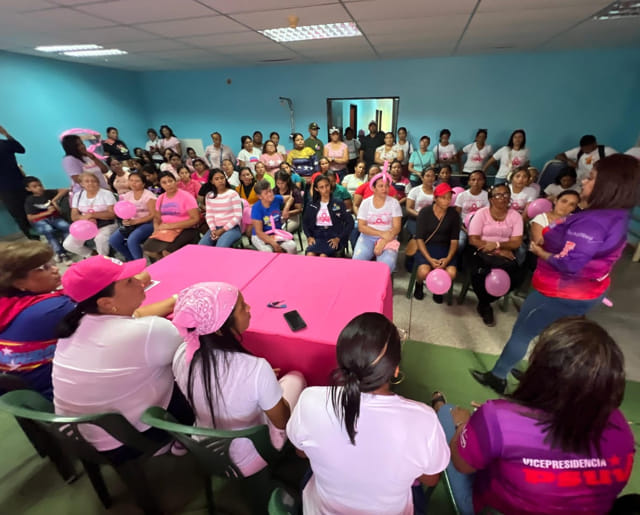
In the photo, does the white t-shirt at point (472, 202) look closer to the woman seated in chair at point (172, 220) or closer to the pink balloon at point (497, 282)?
the pink balloon at point (497, 282)

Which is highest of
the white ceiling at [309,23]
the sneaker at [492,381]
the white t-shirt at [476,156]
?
the white ceiling at [309,23]

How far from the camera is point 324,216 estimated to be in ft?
10.0

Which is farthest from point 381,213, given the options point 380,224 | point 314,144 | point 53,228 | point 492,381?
point 53,228

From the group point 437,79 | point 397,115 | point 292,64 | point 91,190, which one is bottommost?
point 91,190

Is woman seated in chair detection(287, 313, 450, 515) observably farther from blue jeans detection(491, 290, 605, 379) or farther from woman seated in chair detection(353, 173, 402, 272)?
woman seated in chair detection(353, 173, 402, 272)

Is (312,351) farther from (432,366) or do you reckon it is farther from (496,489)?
(432,366)

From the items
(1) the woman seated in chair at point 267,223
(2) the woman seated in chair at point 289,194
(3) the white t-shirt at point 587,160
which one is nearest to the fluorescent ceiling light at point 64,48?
(2) the woman seated in chair at point 289,194

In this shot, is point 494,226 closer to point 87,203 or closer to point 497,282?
point 497,282

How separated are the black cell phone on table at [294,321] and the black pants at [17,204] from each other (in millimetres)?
4805

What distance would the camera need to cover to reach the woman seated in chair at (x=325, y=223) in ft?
9.97

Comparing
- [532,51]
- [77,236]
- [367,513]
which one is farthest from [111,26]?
[532,51]

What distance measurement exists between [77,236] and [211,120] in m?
5.15

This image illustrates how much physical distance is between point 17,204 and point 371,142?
5.68 meters

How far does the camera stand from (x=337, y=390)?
2.75 feet
